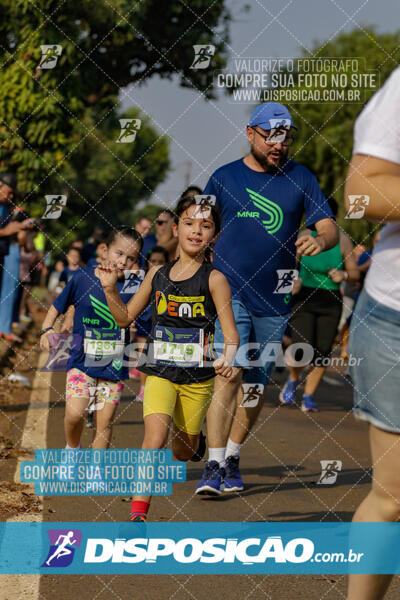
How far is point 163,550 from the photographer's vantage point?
16.6 ft

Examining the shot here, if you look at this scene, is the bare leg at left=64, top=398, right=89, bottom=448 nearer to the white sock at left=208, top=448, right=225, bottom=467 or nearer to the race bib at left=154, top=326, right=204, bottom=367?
the white sock at left=208, top=448, right=225, bottom=467

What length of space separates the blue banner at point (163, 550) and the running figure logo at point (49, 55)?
7769mm

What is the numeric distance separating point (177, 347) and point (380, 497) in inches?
93.1

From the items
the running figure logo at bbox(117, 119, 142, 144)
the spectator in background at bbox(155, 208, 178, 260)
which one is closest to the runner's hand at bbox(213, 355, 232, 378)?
the running figure logo at bbox(117, 119, 142, 144)

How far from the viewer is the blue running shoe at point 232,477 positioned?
6.60m

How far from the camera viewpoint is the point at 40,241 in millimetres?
24297

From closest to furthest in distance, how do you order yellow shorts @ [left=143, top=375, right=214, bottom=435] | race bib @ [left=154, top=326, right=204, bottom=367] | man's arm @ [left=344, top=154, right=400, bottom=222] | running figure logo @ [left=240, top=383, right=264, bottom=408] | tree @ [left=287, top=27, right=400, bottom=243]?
man's arm @ [left=344, top=154, right=400, bottom=222] < yellow shorts @ [left=143, top=375, right=214, bottom=435] < race bib @ [left=154, top=326, right=204, bottom=367] < running figure logo @ [left=240, top=383, right=264, bottom=408] < tree @ [left=287, top=27, right=400, bottom=243]

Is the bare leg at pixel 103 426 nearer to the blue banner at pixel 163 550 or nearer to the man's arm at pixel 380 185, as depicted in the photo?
the blue banner at pixel 163 550

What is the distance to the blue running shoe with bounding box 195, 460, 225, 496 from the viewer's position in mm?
6234

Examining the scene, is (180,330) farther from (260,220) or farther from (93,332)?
(93,332)

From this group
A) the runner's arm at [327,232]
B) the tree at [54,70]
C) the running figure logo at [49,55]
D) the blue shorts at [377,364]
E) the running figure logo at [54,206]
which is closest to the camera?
the blue shorts at [377,364]

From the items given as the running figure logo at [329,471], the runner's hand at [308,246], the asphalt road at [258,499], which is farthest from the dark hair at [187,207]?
the running figure logo at [329,471]

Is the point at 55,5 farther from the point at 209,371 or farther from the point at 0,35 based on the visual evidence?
the point at 209,371

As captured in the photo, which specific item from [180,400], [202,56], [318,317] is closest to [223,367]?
[180,400]
